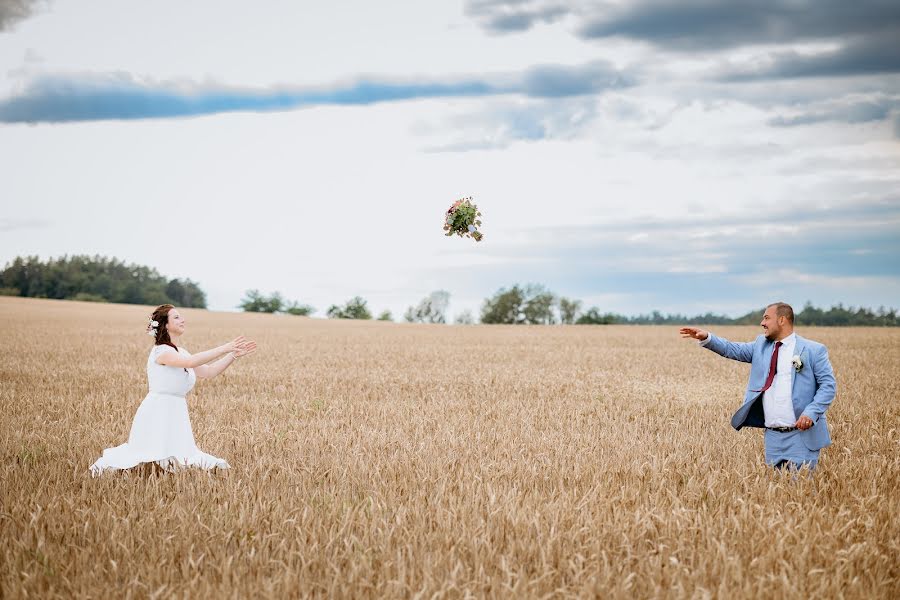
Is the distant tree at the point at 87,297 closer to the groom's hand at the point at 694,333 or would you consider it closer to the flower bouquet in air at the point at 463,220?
the flower bouquet in air at the point at 463,220

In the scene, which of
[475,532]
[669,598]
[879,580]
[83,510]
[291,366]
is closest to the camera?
[669,598]

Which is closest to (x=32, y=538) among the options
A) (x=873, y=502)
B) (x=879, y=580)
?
(x=879, y=580)

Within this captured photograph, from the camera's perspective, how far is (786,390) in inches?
293

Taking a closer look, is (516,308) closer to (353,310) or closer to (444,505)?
(353,310)

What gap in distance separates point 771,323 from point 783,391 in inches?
28.7

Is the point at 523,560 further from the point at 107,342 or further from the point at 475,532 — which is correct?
the point at 107,342

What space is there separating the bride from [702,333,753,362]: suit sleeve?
16.2ft

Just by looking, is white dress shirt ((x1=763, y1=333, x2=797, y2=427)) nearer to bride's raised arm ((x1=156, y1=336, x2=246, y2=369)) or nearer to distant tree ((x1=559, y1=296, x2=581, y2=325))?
bride's raised arm ((x1=156, y1=336, x2=246, y2=369))

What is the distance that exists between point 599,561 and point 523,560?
0.54 meters

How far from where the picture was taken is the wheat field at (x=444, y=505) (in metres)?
4.79

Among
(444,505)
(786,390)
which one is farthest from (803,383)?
(444,505)

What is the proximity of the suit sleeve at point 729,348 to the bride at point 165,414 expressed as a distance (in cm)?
Answer: 494

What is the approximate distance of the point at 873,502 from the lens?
6699 mm

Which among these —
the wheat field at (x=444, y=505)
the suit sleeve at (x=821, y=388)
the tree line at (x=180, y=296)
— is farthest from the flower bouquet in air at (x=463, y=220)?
the tree line at (x=180, y=296)
